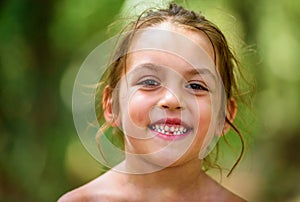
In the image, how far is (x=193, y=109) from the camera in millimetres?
1144

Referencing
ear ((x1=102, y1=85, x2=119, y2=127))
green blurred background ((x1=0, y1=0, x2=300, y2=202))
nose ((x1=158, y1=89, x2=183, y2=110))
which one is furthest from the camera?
green blurred background ((x1=0, y1=0, x2=300, y2=202))

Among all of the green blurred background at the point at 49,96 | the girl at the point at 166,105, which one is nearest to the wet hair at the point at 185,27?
the girl at the point at 166,105

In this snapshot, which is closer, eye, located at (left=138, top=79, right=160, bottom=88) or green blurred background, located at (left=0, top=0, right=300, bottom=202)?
eye, located at (left=138, top=79, right=160, bottom=88)

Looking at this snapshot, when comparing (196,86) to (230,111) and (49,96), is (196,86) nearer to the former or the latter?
(230,111)

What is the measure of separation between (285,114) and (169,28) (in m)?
1.05

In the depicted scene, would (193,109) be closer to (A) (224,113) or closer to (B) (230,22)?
(A) (224,113)

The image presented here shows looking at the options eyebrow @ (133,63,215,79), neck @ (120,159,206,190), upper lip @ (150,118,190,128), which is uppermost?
eyebrow @ (133,63,215,79)

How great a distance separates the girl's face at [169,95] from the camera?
113 centimetres

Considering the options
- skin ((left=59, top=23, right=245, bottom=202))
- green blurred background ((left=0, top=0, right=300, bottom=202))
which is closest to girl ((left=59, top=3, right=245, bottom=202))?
skin ((left=59, top=23, right=245, bottom=202))

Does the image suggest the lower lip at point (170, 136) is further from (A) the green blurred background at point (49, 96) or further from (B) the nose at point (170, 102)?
(A) the green blurred background at point (49, 96)

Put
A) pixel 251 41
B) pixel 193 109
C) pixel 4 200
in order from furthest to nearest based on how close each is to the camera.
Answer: pixel 251 41, pixel 4 200, pixel 193 109

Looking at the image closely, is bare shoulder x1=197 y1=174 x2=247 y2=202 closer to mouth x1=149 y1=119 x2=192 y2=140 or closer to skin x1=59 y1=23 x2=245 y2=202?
skin x1=59 y1=23 x2=245 y2=202

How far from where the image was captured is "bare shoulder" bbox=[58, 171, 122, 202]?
1.25 meters

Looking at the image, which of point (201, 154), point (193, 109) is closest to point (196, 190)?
point (201, 154)
